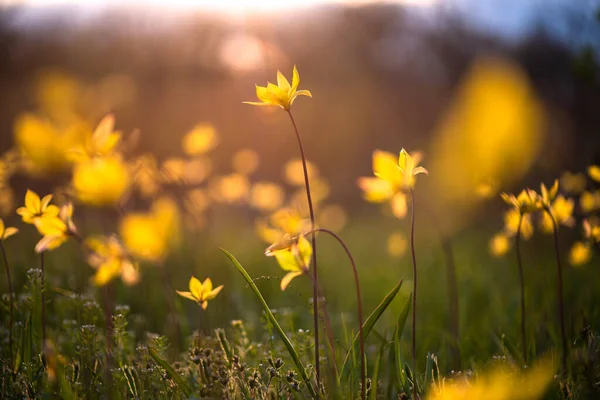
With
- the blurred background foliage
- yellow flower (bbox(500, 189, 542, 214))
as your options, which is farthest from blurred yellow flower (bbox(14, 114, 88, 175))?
yellow flower (bbox(500, 189, 542, 214))

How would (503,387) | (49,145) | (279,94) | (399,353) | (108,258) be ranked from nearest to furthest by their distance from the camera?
(503,387)
(108,258)
(279,94)
(399,353)
(49,145)

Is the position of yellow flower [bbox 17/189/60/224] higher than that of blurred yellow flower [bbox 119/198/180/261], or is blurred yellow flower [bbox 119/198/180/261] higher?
blurred yellow flower [bbox 119/198/180/261]

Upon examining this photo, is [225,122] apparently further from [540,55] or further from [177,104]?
[540,55]

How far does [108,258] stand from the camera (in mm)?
981

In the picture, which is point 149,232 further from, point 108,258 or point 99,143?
point 99,143

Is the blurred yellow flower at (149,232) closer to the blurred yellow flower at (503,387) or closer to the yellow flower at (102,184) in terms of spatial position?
the yellow flower at (102,184)

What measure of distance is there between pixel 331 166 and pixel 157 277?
7626mm

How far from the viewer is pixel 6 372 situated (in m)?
1.32

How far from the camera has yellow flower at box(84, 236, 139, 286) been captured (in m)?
0.96

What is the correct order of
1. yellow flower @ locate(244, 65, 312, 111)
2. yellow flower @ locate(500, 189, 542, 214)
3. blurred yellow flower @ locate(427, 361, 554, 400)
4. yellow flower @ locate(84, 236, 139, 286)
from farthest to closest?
1. yellow flower @ locate(500, 189, 542, 214)
2. yellow flower @ locate(244, 65, 312, 111)
3. yellow flower @ locate(84, 236, 139, 286)
4. blurred yellow flower @ locate(427, 361, 554, 400)

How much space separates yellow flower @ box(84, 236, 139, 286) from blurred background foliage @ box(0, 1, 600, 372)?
0.09m

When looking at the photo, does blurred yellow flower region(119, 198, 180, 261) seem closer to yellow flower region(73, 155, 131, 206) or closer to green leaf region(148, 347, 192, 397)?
yellow flower region(73, 155, 131, 206)

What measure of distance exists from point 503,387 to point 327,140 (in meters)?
10.1

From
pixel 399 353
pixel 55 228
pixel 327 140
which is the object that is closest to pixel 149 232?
pixel 55 228
